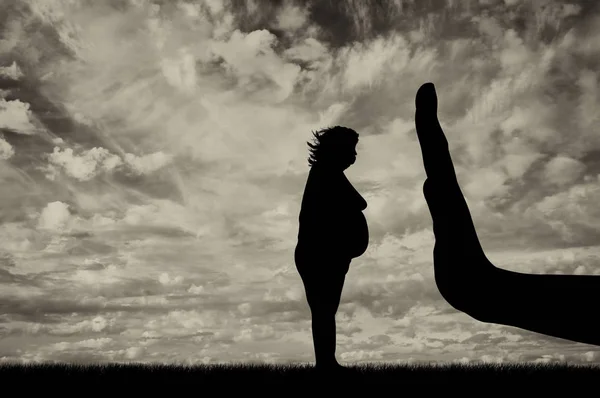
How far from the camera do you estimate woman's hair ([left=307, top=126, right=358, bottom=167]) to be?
21.3 feet

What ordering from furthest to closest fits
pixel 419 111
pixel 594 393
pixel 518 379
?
pixel 518 379, pixel 594 393, pixel 419 111

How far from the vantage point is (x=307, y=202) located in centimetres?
638

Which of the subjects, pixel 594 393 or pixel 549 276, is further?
pixel 594 393

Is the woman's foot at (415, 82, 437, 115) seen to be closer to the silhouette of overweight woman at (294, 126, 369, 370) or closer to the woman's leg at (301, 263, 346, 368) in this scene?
the silhouette of overweight woman at (294, 126, 369, 370)

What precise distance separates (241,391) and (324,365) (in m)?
0.91

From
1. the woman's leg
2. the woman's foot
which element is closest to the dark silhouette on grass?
the woman's foot

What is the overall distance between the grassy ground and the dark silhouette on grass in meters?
3.41

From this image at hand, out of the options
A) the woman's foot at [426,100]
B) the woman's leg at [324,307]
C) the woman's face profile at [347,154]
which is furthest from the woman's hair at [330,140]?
the woman's foot at [426,100]

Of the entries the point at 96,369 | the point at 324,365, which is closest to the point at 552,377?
the point at 324,365

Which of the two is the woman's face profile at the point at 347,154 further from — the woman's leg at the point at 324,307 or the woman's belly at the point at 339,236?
the woman's leg at the point at 324,307

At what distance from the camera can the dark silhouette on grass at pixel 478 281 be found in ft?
8.50

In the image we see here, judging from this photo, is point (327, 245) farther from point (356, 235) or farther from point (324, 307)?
point (324, 307)

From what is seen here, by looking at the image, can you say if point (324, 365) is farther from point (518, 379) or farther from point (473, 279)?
point (473, 279)

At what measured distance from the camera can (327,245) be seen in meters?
6.20
